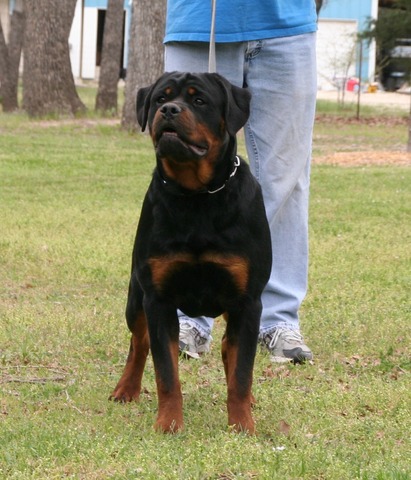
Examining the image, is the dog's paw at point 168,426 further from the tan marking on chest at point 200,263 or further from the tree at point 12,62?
the tree at point 12,62

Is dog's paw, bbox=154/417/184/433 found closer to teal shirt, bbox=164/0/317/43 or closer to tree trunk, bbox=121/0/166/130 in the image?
teal shirt, bbox=164/0/317/43

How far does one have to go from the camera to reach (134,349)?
4750mm

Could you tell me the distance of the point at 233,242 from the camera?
14.3 feet

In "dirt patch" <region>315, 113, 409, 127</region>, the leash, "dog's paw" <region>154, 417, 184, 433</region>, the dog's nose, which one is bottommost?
"dog's paw" <region>154, 417, 184, 433</region>

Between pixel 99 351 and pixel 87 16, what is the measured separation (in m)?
49.3

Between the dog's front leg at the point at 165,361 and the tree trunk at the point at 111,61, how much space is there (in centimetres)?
2124

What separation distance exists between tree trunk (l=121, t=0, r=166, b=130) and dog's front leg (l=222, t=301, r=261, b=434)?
14421mm

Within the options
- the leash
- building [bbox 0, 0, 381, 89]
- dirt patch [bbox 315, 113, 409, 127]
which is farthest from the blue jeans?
building [bbox 0, 0, 381, 89]

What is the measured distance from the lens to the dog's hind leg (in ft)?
15.4

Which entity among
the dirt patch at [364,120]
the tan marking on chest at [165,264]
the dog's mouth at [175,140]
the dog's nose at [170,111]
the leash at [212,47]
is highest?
the leash at [212,47]

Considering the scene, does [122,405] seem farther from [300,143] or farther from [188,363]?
[300,143]

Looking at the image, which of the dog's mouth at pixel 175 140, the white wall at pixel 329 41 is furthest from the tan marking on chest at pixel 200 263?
the white wall at pixel 329 41

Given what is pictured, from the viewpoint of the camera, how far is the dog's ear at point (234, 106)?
14.2 ft

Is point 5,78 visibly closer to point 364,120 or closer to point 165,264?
point 364,120
